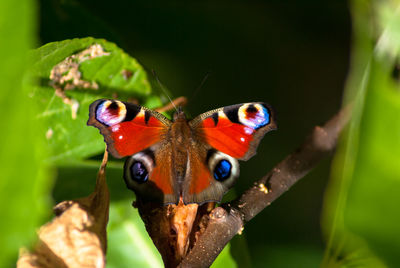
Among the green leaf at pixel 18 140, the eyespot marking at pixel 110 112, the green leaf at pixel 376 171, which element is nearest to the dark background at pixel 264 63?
the eyespot marking at pixel 110 112

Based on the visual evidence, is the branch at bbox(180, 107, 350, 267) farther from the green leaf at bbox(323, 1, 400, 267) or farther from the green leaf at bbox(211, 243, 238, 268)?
the green leaf at bbox(323, 1, 400, 267)

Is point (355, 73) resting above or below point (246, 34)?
above

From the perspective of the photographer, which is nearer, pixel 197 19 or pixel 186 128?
pixel 186 128

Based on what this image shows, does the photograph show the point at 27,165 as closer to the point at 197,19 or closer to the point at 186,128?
the point at 186,128

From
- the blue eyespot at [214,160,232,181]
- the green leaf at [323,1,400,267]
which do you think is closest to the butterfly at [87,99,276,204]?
the blue eyespot at [214,160,232,181]

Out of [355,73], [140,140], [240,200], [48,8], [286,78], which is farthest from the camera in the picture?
[286,78]

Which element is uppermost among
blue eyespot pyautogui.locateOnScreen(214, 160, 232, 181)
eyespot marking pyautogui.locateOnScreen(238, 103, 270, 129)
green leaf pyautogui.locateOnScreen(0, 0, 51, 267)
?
green leaf pyautogui.locateOnScreen(0, 0, 51, 267)

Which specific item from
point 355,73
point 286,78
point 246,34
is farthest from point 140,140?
point 286,78

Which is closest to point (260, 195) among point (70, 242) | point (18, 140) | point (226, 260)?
point (226, 260)
